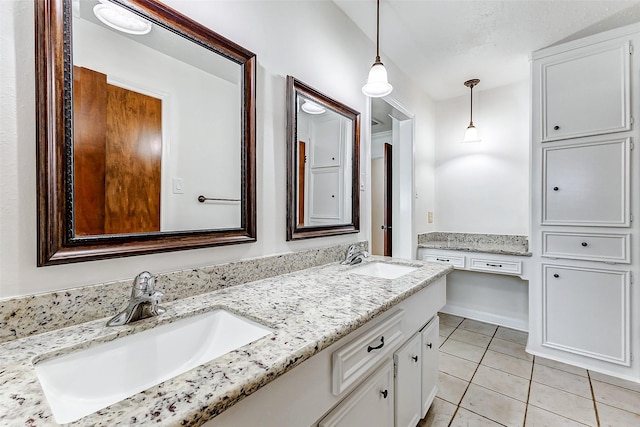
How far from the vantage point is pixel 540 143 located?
7.59ft

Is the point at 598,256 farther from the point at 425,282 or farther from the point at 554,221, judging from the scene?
the point at 425,282

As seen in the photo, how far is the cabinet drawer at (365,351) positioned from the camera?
0.81m

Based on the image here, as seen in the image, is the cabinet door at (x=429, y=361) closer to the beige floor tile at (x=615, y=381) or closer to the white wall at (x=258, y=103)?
the white wall at (x=258, y=103)

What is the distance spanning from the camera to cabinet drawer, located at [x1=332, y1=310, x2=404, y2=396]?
0.81m

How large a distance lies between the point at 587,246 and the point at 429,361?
1.63 metres

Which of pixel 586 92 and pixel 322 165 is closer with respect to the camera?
pixel 322 165

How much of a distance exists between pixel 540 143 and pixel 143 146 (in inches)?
110

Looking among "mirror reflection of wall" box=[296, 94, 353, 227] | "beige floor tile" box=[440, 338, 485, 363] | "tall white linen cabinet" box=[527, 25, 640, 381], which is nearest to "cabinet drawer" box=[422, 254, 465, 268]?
"tall white linen cabinet" box=[527, 25, 640, 381]

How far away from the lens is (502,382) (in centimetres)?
195

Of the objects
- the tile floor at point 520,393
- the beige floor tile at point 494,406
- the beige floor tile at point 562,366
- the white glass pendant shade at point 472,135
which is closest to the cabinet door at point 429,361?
the tile floor at point 520,393

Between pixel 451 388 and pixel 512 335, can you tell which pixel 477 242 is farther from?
pixel 451 388

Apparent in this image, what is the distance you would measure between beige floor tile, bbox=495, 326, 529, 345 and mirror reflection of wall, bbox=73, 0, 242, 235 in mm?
2776

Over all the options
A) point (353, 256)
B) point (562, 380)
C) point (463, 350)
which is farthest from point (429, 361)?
point (562, 380)

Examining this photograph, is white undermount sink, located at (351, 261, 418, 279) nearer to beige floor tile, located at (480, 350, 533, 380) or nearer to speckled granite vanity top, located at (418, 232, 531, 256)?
beige floor tile, located at (480, 350, 533, 380)
